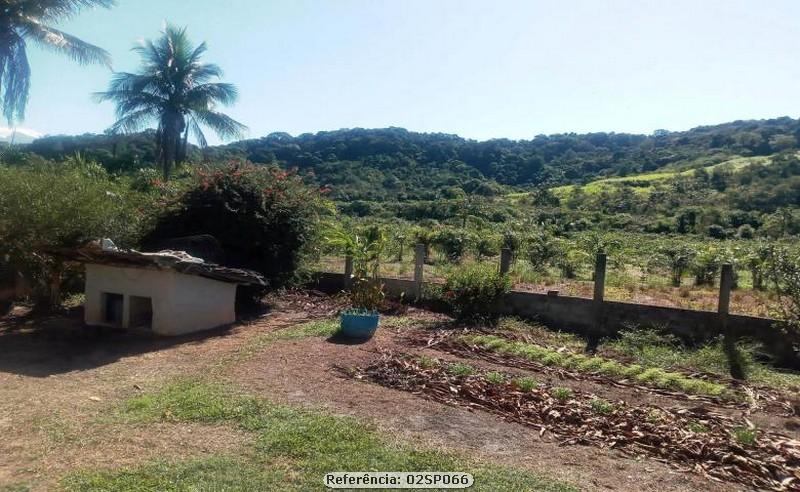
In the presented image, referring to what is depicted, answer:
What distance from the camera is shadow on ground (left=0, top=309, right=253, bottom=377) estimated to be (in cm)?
780

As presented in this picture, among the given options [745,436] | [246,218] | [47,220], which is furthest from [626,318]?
[47,220]

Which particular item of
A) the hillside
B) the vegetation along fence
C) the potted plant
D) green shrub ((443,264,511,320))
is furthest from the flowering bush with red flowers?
the hillside

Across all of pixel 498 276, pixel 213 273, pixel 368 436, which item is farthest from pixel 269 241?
pixel 368 436

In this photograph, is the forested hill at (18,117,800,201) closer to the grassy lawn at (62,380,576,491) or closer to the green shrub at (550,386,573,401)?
the green shrub at (550,386,573,401)

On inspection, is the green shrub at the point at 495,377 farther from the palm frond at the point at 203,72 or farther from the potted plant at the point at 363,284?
the palm frond at the point at 203,72

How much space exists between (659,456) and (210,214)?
10.1 m

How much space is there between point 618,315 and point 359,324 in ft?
15.1

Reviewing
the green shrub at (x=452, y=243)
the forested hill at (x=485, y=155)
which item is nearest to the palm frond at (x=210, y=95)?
the green shrub at (x=452, y=243)

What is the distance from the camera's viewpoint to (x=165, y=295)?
9695 mm

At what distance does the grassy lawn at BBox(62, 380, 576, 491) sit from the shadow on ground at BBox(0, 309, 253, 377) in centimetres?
275

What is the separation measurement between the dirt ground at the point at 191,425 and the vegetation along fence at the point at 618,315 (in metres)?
3.24

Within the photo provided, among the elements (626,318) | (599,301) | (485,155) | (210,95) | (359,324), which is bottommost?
(359,324)

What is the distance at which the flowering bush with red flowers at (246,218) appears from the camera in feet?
41.0

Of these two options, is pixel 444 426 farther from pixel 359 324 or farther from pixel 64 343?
pixel 64 343
